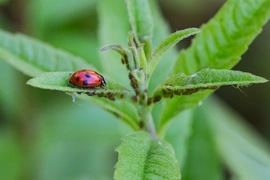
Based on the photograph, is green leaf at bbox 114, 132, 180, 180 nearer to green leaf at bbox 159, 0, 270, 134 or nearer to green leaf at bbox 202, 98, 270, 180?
green leaf at bbox 159, 0, 270, 134

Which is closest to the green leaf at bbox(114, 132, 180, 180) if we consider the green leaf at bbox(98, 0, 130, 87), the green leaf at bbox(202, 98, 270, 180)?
the green leaf at bbox(98, 0, 130, 87)

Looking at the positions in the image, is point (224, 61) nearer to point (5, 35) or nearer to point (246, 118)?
point (5, 35)

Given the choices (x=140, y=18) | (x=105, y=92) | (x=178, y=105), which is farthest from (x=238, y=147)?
(x=105, y=92)

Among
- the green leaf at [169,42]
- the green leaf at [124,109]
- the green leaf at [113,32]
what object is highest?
the green leaf at [113,32]

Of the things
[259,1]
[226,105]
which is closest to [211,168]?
[259,1]

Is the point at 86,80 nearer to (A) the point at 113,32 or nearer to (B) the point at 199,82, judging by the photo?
(B) the point at 199,82

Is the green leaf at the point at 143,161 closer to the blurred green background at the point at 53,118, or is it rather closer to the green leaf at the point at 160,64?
the green leaf at the point at 160,64

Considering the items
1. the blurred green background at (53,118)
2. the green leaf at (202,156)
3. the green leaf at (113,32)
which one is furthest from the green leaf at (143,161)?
the blurred green background at (53,118)
